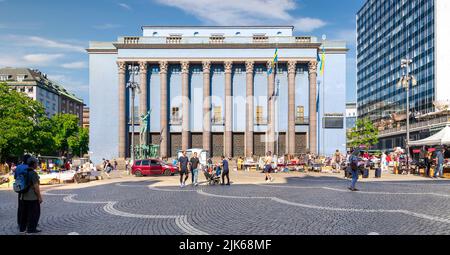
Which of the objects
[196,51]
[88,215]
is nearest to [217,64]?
[196,51]

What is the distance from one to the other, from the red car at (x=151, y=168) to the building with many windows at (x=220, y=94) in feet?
62.1

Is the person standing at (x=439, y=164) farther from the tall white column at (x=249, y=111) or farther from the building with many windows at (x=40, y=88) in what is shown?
the building with many windows at (x=40, y=88)

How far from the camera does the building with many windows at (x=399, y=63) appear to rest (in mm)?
81500

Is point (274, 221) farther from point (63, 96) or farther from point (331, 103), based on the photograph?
point (63, 96)

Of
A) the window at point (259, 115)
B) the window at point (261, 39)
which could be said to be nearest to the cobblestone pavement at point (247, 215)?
the window at point (259, 115)

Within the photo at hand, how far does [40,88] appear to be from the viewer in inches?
4459

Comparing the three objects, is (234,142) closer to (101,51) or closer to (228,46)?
(228,46)

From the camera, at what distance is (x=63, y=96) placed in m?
129

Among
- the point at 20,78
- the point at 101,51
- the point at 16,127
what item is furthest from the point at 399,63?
the point at 20,78

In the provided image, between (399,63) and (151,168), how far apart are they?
80.3 meters

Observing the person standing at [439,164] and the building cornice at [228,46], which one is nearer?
the person standing at [439,164]

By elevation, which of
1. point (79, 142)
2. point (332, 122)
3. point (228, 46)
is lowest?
point (79, 142)

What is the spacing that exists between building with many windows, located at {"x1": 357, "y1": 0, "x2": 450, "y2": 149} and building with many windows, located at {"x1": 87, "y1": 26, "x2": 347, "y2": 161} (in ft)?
54.6
